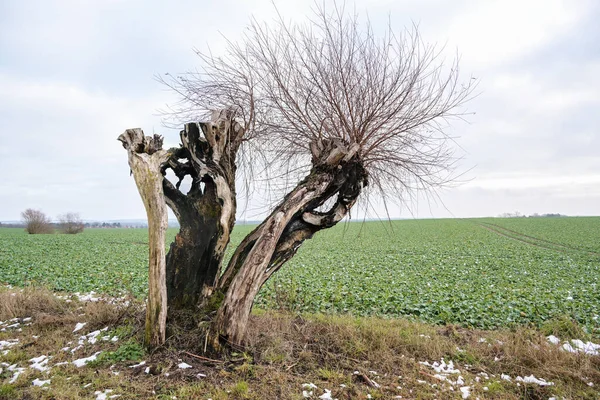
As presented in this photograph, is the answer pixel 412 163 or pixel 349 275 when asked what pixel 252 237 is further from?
pixel 349 275

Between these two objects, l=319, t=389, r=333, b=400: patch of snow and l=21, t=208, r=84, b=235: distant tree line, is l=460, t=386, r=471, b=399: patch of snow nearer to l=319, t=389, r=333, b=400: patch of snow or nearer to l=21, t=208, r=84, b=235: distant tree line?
l=319, t=389, r=333, b=400: patch of snow

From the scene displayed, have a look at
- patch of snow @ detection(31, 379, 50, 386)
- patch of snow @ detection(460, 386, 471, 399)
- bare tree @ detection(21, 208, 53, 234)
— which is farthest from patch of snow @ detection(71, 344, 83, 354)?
bare tree @ detection(21, 208, 53, 234)

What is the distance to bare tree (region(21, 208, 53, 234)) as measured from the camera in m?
53.6

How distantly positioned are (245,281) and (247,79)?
136 inches

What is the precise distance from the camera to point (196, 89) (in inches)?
258

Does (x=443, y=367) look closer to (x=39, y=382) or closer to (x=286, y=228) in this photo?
(x=286, y=228)

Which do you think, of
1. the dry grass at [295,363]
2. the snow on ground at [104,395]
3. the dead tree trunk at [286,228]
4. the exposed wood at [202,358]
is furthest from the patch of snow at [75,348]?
the dead tree trunk at [286,228]

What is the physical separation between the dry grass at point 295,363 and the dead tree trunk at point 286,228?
557 millimetres

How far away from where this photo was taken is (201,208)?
599cm

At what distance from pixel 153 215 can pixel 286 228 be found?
2045 millimetres

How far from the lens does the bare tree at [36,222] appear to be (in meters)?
53.6

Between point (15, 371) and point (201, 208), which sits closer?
point (15, 371)

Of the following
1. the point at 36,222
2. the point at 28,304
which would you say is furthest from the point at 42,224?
the point at 28,304

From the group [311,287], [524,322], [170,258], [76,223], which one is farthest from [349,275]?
[76,223]
